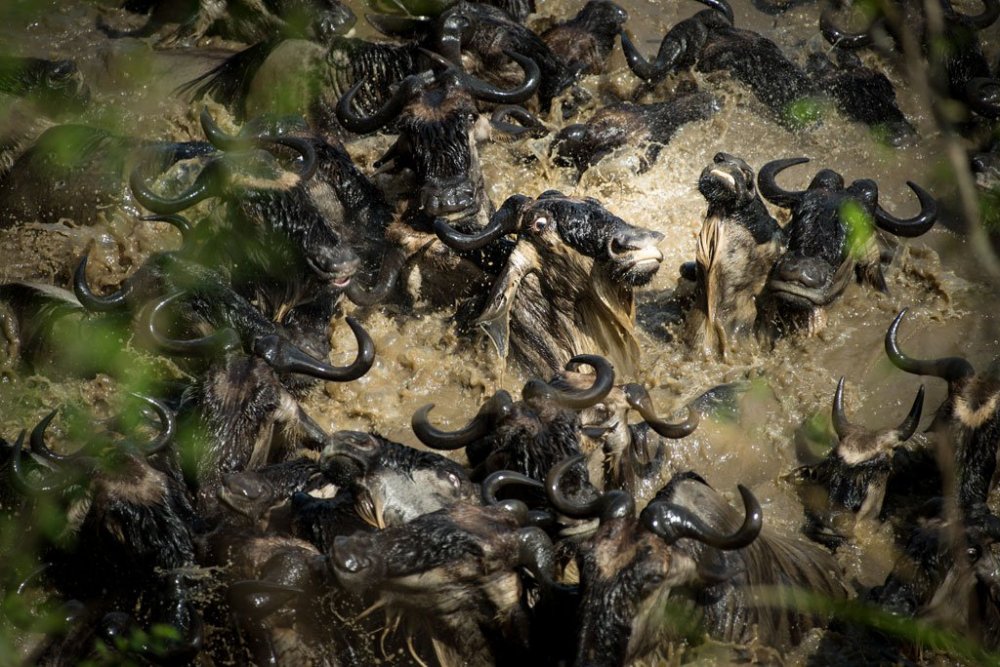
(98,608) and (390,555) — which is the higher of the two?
(390,555)

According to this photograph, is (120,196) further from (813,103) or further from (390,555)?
(813,103)

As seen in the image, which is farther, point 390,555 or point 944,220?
point 944,220

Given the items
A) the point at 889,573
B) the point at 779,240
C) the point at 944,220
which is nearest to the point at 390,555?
the point at 889,573

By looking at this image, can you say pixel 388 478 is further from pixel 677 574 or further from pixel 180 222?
pixel 180 222

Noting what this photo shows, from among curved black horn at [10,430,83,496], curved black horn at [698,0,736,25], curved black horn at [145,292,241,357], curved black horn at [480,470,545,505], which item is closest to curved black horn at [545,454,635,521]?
curved black horn at [480,470,545,505]

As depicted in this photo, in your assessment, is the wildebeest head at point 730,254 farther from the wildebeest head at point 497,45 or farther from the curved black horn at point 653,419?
the wildebeest head at point 497,45

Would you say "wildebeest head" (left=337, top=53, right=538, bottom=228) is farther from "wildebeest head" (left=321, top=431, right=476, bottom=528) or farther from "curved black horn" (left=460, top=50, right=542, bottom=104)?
"wildebeest head" (left=321, top=431, right=476, bottom=528)
